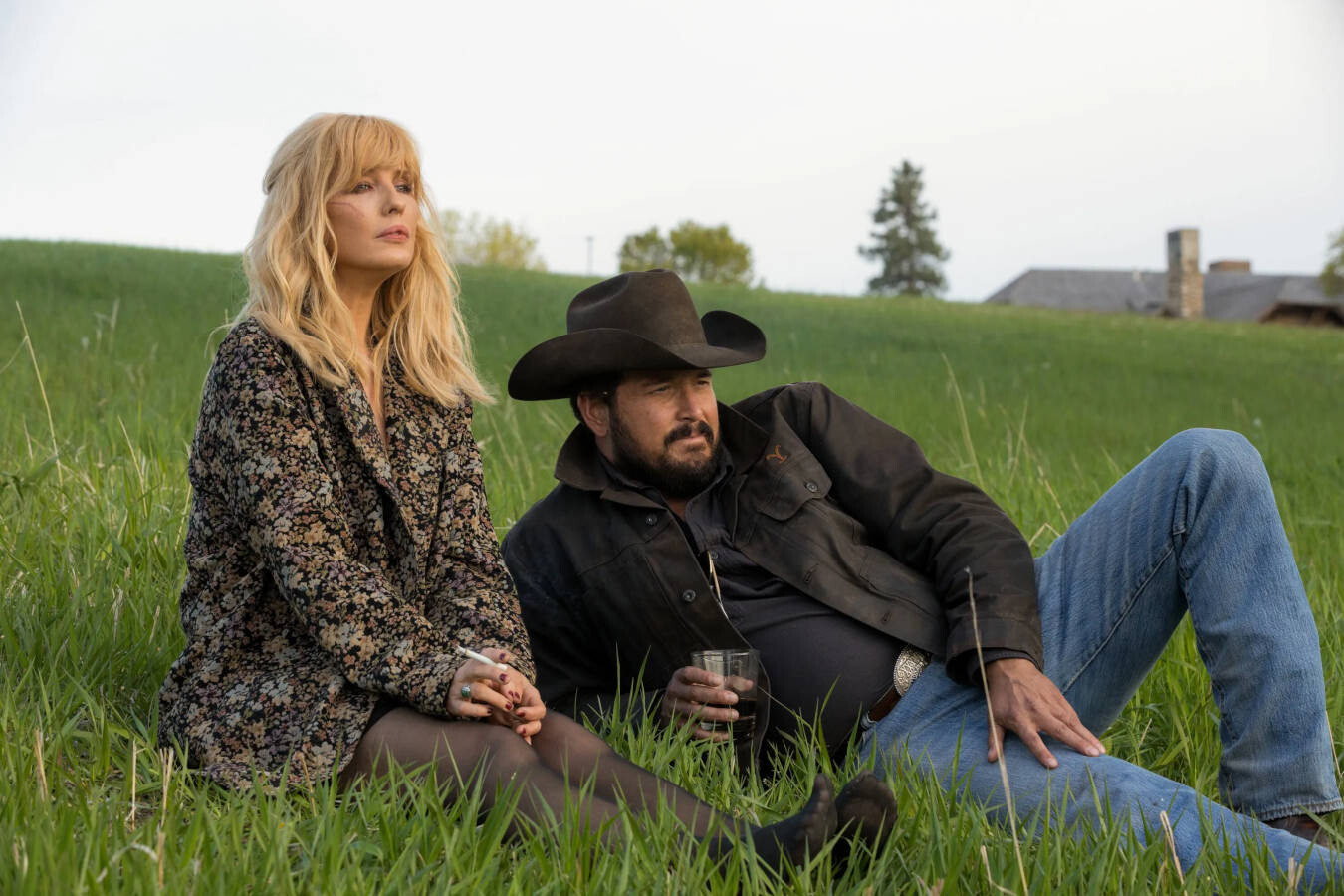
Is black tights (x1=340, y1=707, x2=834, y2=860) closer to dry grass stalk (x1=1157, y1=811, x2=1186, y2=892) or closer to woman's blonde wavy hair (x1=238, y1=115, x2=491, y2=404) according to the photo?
dry grass stalk (x1=1157, y1=811, x2=1186, y2=892)

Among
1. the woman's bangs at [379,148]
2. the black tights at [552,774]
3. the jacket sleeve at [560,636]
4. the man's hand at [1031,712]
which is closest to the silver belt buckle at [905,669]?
the man's hand at [1031,712]

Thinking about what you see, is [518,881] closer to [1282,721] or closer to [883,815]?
[883,815]

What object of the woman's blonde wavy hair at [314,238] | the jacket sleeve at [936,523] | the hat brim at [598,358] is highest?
the woman's blonde wavy hair at [314,238]

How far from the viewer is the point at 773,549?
355 centimetres

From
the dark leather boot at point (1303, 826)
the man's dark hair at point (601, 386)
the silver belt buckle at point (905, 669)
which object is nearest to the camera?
the dark leather boot at point (1303, 826)

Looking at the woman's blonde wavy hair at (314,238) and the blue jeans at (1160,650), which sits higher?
the woman's blonde wavy hair at (314,238)

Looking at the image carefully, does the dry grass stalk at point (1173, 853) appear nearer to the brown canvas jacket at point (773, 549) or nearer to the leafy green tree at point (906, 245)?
the brown canvas jacket at point (773, 549)

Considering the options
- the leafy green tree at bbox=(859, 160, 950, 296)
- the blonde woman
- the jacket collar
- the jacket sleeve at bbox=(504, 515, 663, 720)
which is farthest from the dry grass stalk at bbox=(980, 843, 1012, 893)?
the leafy green tree at bbox=(859, 160, 950, 296)

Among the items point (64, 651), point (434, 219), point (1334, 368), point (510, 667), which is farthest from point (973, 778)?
point (1334, 368)

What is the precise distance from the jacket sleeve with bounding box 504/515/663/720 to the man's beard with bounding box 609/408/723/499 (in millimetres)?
333

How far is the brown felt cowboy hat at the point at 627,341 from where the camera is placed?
3564 mm

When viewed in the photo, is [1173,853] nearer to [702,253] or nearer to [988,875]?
[988,875]

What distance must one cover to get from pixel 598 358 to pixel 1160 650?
1717 millimetres

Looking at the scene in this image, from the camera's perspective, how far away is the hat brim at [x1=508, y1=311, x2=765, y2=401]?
354 centimetres
